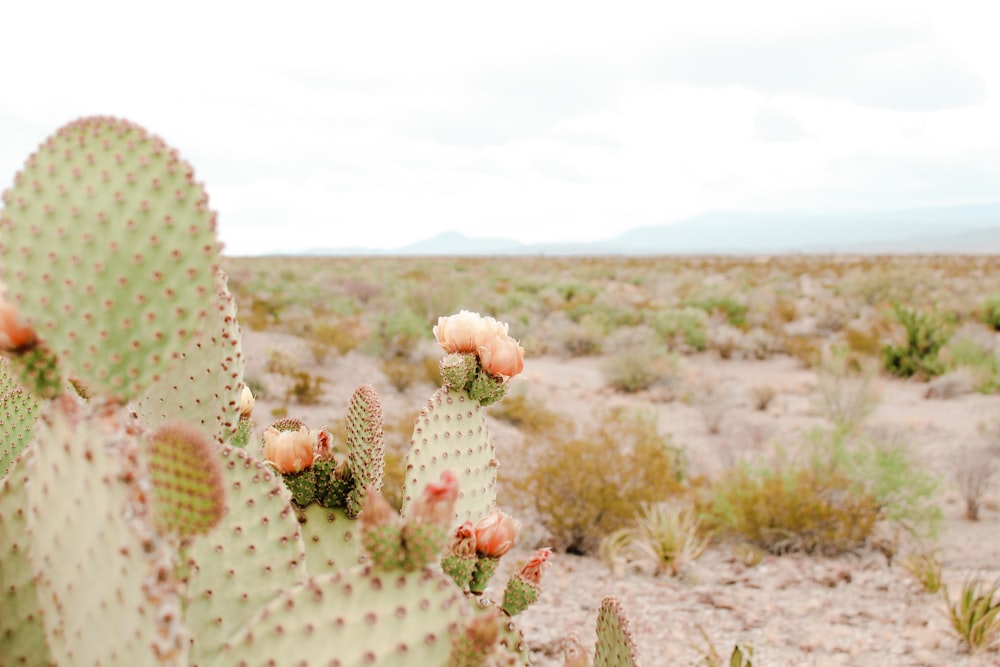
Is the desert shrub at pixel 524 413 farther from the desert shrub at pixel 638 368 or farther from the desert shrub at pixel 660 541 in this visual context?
the desert shrub at pixel 660 541

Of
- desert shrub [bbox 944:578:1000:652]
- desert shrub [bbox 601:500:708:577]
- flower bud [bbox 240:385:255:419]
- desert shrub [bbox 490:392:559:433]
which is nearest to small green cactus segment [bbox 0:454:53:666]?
flower bud [bbox 240:385:255:419]

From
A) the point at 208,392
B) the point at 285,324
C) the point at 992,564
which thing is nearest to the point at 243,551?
the point at 208,392

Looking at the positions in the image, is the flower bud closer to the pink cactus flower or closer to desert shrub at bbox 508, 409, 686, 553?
the pink cactus flower

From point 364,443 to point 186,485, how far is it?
1002 mm

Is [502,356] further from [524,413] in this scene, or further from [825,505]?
[524,413]

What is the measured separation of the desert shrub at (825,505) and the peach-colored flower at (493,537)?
20.0ft

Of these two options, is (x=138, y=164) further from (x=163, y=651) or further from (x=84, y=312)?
(x=163, y=651)

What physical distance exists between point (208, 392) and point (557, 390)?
13.1 m

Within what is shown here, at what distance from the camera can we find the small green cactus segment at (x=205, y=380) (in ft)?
6.43

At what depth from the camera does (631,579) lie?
22.4 ft

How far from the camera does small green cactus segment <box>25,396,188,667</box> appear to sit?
1.04 m

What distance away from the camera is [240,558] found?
1.59 m

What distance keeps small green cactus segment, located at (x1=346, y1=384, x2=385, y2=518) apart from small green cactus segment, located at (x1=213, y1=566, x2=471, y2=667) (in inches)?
30.2

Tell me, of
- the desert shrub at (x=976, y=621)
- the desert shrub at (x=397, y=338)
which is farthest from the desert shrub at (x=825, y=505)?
the desert shrub at (x=397, y=338)
